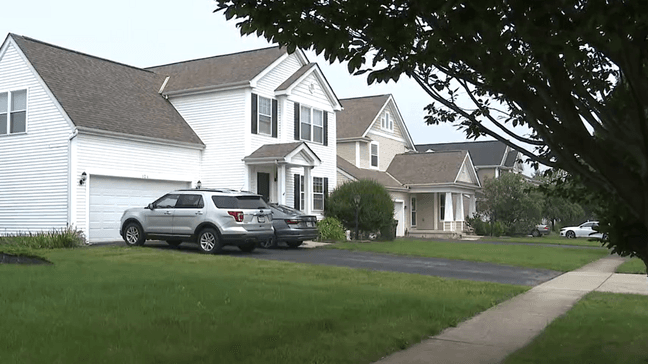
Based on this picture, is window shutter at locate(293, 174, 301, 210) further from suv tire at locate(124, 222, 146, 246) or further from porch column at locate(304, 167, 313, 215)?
suv tire at locate(124, 222, 146, 246)

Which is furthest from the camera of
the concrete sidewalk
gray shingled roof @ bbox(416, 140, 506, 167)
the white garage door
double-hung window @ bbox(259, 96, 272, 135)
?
gray shingled roof @ bbox(416, 140, 506, 167)

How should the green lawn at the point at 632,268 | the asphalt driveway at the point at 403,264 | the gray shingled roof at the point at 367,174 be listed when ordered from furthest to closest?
the gray shingled roof at the point at 367,174 → the green lawn at the point at 632,268 → the asphalt driveway at the point at 403,264

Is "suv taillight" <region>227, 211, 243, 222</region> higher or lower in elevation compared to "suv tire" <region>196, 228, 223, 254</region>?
higher

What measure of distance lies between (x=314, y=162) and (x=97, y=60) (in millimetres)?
9304

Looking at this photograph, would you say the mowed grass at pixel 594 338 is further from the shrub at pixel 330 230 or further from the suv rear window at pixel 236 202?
the shrub at pixel 330 230

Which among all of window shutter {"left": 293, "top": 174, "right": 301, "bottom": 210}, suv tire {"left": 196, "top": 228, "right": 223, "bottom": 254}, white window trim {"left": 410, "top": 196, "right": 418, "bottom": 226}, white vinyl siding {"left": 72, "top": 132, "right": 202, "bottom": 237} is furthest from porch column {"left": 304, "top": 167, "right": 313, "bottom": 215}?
white window trim {"left": 410, "top": 196, "right": 418, "bottom": 226}

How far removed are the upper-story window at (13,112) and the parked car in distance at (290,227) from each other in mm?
9005

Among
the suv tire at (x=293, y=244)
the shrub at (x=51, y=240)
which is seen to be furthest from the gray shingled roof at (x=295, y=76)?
the shrub at (x=51, y=240)

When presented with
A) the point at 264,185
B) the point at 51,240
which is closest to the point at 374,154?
the point at 264,185

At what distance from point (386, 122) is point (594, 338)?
32290 millimetres

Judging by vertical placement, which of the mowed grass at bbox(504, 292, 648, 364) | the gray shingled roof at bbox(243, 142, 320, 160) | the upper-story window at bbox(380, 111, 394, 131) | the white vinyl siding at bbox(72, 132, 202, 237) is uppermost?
the upper-story window at bbox(380, 111, 394, 131)

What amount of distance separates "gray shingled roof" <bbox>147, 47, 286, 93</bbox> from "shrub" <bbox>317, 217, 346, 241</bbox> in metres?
6.31

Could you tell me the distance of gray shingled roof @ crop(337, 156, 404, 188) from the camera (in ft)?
112

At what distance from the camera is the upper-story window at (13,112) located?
73.8 feet
